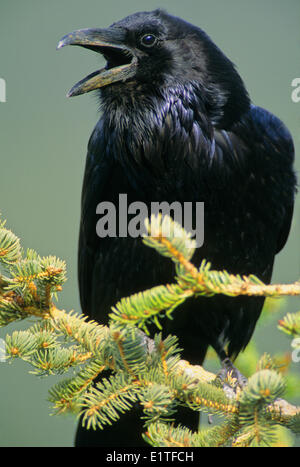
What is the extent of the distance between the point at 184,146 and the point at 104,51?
1.62 feet

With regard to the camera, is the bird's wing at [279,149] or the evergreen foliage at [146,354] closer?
the evergreen foliage at [146,354]

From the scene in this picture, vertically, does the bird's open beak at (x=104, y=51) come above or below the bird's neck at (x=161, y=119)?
above

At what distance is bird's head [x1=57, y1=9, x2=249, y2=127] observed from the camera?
2041 millimetres

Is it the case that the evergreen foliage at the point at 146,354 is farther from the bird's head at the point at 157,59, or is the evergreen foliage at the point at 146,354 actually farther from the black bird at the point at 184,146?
the bird's head at the point at 157,59

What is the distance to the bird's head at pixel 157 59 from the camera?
2041mm

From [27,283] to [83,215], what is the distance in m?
1.21

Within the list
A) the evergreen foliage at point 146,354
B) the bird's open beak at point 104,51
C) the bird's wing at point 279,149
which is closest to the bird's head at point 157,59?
the bird's open beak at point 104,51

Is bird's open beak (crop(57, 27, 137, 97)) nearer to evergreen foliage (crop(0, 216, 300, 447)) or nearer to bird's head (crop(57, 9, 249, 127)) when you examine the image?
bird's head (crop(57, 9, 249, 127))

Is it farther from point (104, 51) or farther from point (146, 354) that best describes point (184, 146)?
point (146, 354)

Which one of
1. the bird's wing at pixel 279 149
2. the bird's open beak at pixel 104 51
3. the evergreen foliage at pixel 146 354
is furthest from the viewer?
the bird's wing at pixel 279 149

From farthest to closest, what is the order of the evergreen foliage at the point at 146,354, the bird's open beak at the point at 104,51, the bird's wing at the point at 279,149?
the bird's wing at the point at 279,149 → the bird's open beak at the point at 104,51 → the evergreen foliage at the point at 146,354

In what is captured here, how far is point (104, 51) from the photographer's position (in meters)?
2.12

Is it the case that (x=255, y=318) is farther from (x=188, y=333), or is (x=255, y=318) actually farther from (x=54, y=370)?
(x=54, y=370)

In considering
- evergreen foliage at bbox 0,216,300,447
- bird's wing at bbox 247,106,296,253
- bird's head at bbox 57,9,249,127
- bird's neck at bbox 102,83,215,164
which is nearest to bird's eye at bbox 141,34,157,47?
bird's head at bbox 57,9,249,127
